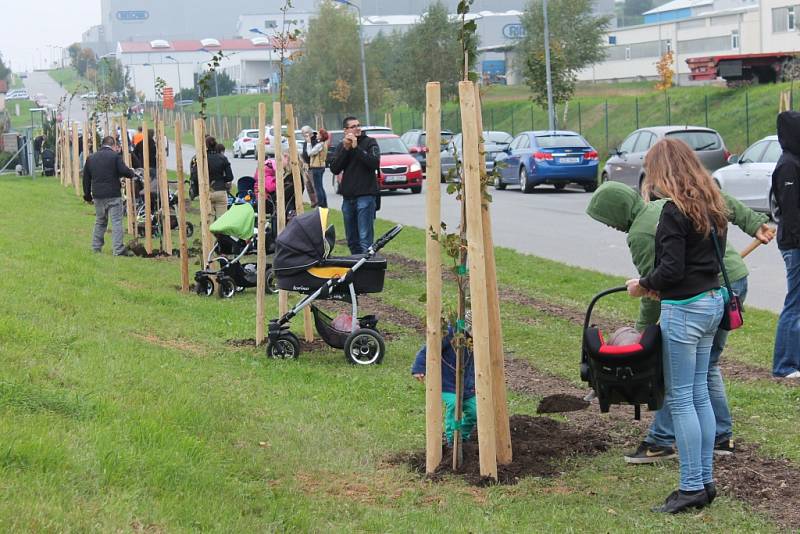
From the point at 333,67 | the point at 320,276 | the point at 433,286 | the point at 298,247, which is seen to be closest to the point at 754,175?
the point at 320,276

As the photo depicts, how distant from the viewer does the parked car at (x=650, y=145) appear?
27.5 metres

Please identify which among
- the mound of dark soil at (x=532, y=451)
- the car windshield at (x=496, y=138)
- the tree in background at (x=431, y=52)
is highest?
the tree in background at (x=431, y=52)

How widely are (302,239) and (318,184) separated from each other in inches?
602

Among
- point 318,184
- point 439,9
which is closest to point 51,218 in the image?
point 318,184

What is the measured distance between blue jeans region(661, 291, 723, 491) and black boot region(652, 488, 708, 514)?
3 cm

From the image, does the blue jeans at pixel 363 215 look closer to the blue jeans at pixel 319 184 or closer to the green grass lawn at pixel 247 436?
the green grass lawn at pixel 247 436

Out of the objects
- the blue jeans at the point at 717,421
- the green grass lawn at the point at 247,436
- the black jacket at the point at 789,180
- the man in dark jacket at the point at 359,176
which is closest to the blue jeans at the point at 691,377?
the green grass lawn at the point at 247,436

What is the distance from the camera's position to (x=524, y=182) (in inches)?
1303

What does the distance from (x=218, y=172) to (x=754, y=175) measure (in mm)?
9805

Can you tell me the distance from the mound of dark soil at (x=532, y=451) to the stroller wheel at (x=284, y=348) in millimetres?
3171

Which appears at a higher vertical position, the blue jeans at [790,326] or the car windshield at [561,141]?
the car windshield at [561,141]

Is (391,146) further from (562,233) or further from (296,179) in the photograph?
(296,179)

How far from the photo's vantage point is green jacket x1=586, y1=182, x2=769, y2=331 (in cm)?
637

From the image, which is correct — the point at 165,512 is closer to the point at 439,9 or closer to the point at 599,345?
the point at 599,345
